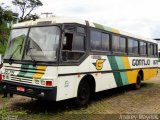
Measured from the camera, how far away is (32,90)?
933 cm

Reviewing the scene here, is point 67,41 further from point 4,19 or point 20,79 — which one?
point 4,19

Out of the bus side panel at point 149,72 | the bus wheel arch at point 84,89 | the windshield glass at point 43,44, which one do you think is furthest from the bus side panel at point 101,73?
the bus side panel at point 149,72

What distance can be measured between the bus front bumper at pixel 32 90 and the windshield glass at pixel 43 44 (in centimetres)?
87

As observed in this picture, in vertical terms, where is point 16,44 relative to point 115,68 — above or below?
above

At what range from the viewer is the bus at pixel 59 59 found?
9.16 meters

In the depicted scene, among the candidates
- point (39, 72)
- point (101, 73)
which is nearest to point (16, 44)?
point (39, 72)

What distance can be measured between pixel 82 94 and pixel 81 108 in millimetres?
489

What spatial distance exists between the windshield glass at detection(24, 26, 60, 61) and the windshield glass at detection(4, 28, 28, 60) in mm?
261

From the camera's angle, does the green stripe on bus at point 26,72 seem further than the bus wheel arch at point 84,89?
No

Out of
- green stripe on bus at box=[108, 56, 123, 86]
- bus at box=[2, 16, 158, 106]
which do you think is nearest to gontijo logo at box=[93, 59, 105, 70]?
bus at box=[2, 16, 158, 106]

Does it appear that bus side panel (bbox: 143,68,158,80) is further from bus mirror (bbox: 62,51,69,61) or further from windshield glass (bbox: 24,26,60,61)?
windshield glass (bbox: 24,26,60,61)

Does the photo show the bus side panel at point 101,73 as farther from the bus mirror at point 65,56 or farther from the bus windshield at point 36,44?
the bus windshield at point 36,44

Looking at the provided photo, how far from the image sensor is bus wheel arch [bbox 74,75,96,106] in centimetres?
1032

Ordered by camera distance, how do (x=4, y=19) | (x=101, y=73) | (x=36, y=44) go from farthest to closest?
(x=4, y=19), (x=101, y=73), (x=36, y=44)
